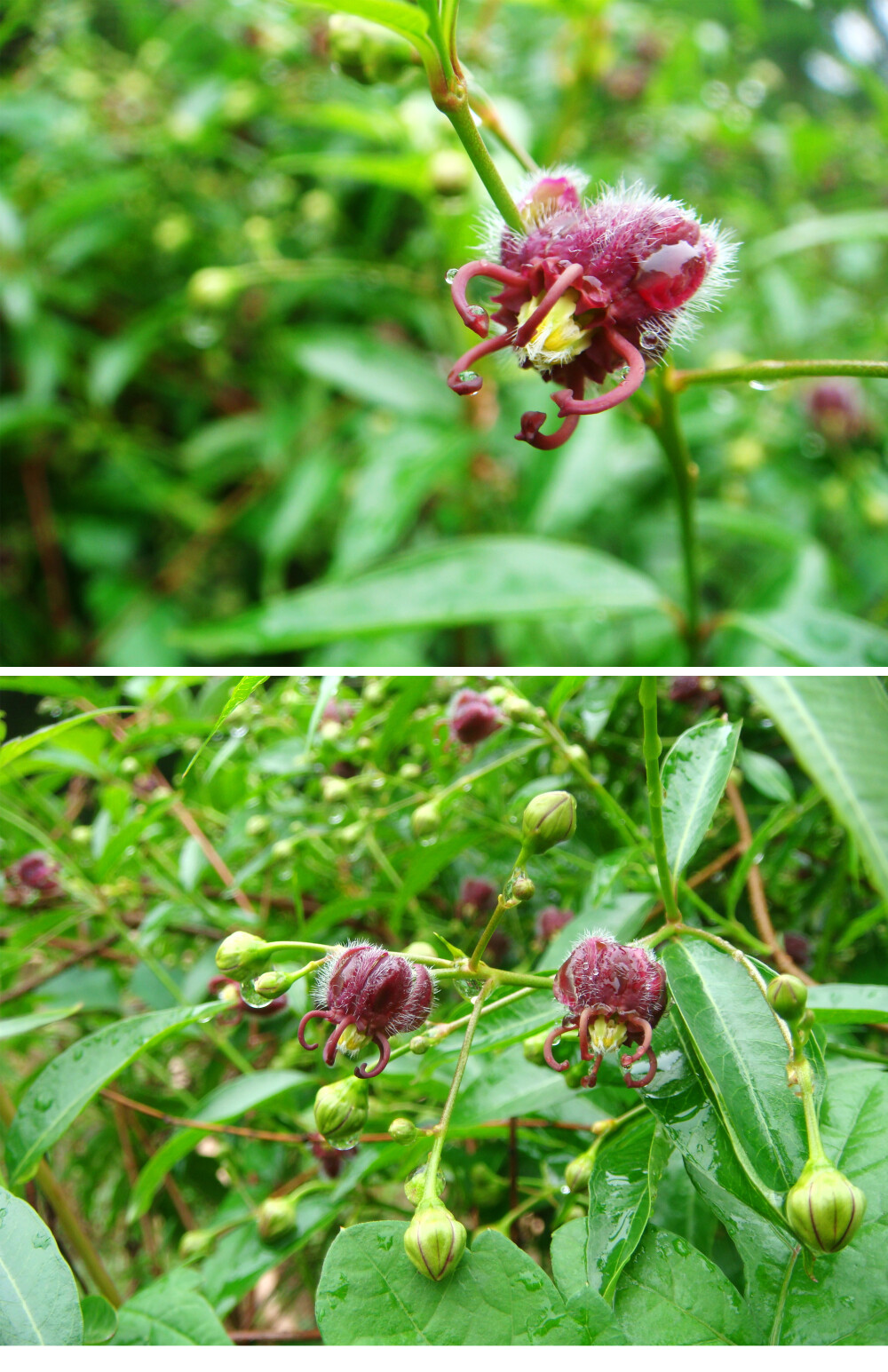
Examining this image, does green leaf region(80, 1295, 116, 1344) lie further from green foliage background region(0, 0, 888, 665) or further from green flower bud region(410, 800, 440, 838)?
green foliage background region(0, 0, 888, 665)

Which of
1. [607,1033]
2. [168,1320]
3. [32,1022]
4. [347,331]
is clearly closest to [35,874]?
[32,1022]

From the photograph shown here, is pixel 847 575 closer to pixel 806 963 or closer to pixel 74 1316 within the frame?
pixel 806 963

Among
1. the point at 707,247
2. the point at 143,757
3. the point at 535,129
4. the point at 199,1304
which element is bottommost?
the point at 199,1304

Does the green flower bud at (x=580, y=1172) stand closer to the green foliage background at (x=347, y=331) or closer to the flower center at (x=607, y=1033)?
the flower center at (x=607, y=1033)

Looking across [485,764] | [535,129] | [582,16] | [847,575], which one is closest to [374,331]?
[535,129]

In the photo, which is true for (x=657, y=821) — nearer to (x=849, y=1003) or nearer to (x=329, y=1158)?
(x=849, y=1003)
